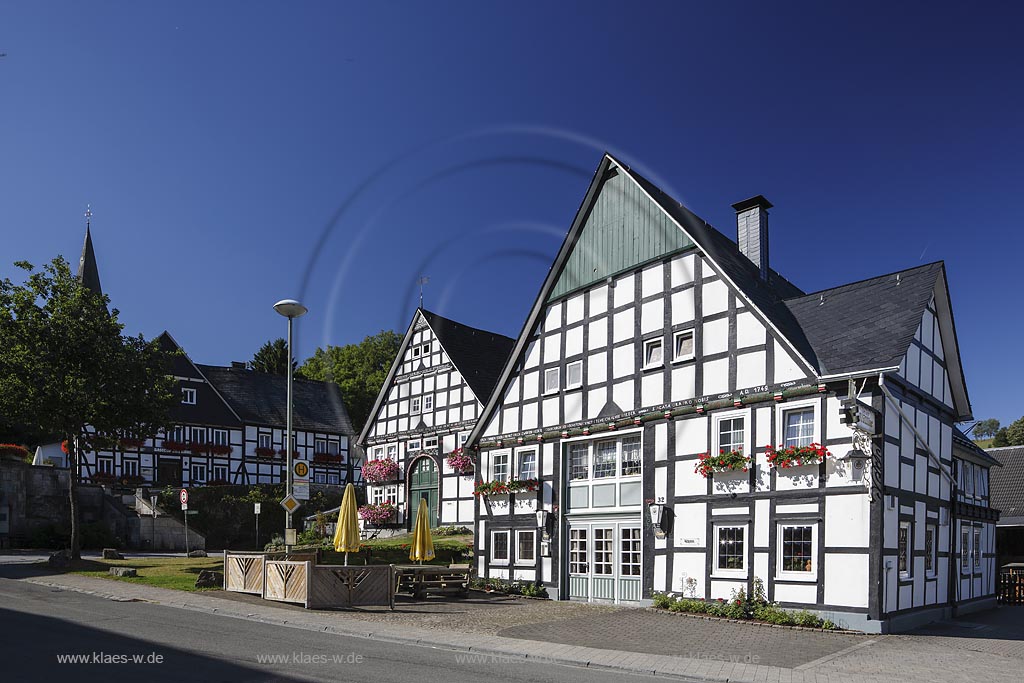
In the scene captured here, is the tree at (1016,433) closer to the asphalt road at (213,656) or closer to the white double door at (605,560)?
the white double door at (605,560)

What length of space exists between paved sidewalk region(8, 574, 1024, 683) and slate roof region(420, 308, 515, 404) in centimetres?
1943

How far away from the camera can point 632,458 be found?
881 inches

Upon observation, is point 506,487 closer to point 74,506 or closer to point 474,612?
point 474,612

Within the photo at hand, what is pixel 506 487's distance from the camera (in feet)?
83.3

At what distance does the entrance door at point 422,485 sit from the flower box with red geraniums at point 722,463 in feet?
69.6

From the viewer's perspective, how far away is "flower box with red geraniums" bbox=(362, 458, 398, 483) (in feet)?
136

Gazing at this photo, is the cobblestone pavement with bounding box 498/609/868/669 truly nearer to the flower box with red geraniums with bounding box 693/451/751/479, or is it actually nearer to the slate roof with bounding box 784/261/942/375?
the flower box with red geraniums with bounding box 693/451/751/479

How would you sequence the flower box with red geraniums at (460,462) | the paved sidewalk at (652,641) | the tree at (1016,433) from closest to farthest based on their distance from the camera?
the paved sidewalk at (652,641) → the flower box with red geraniums at (460,462) → the tree at (1016,433)

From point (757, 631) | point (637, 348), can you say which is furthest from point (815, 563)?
point (637, 348)

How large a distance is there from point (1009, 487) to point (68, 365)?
37.4m

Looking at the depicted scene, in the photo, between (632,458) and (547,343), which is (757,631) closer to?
(632,458)

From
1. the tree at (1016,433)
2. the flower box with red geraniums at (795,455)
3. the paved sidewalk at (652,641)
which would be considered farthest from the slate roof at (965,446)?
the tree at (1016,433)

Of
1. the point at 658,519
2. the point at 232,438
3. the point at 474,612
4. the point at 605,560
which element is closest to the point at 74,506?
the point at 474,612

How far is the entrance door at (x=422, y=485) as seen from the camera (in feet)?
130
